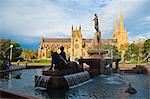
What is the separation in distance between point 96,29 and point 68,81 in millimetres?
10682

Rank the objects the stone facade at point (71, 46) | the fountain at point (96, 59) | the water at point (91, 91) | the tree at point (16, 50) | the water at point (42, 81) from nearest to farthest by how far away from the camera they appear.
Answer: the water at point (91, 91) < the water at point (42, 81) < the fountain at point (96, 59) < the tree at point (16, 50) < the stone facade at point (71, 46)

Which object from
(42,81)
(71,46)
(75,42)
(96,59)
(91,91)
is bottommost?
(91,91)

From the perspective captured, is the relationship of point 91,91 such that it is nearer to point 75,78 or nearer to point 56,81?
point 56,81

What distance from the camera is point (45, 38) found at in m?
154

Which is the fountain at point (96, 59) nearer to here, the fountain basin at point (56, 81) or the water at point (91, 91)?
the water at point (91, 91)

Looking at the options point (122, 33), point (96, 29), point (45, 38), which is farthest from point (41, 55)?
point (96, 29)

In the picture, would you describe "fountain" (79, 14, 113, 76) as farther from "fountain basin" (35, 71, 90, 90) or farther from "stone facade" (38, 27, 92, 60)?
"stone facade" (38, 27, 92, 60)

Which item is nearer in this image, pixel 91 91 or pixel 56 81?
pixel 91 91

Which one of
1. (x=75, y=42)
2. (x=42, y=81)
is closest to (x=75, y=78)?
(x=42, y=81)

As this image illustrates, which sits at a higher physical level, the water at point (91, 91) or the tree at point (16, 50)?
the tree at point (16, 50)

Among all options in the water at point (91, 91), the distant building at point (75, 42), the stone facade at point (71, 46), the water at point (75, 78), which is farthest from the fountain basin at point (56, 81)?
the distant building at point (75, 42)

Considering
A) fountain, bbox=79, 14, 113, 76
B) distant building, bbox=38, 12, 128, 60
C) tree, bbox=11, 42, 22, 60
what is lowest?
fountain, bbox=79, 14, 113, 76

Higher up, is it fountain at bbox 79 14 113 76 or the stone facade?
the stone facade

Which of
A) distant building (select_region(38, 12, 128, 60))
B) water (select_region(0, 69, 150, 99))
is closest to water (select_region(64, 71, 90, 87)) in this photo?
water (select_region(0, 69, 150, 99))
